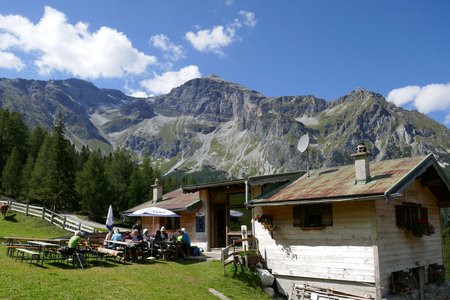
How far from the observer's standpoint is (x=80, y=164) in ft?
271

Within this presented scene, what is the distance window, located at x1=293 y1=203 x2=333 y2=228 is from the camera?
61.0 ft

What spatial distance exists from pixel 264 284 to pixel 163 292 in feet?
20.5

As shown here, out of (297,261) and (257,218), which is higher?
(257,218)

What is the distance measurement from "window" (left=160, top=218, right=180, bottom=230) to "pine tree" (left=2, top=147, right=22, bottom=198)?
43.7 meters

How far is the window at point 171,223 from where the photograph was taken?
28.2m

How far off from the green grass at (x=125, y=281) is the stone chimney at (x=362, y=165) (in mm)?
6605

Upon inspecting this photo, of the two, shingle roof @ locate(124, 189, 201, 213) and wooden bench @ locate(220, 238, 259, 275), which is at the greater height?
shingle roof @ locate(124, 189, 201, 213)

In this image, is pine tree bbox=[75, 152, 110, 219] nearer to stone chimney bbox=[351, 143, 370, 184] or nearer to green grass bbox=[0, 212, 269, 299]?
green grass bbox=[0, 212, 269, 299]

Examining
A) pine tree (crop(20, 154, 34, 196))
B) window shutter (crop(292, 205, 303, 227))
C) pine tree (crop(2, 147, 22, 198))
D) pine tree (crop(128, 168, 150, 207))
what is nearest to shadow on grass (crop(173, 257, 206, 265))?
window shutter (crop(292, 205, 303, 227))

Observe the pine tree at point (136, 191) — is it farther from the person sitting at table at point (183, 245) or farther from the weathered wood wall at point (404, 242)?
the weathered wood wall at point (404, 242)

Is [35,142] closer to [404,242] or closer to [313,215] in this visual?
[313,215]

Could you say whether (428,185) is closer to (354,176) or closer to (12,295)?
(354,176)

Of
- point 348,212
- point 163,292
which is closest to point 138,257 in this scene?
point 163,292

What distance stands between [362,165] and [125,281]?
1094 centimetres
